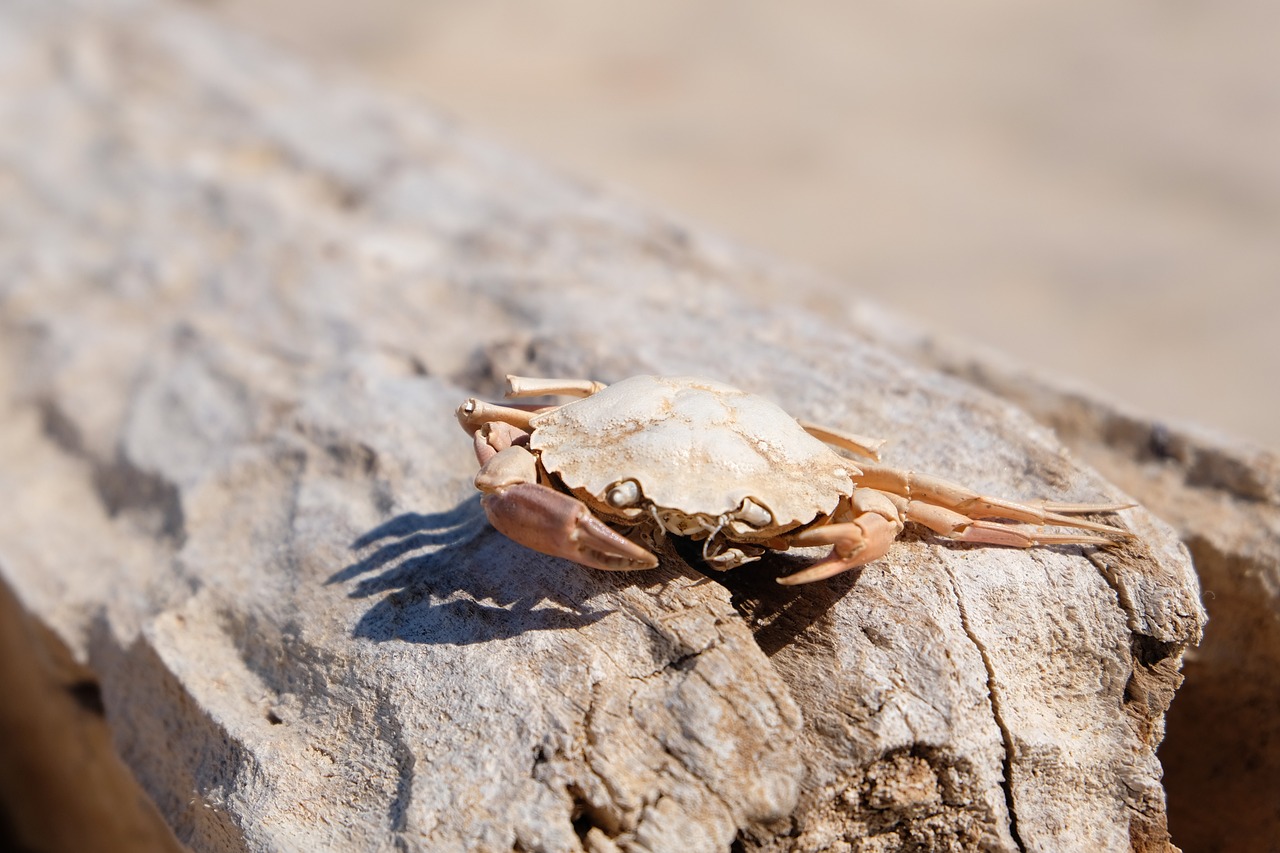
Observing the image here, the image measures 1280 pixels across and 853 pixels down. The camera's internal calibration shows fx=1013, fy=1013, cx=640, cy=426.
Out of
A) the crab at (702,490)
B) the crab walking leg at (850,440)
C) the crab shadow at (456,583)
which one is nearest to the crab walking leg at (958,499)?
the crab at (702,490)

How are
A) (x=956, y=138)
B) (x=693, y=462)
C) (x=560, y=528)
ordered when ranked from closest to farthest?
(x=560, y=528) → (x=693, y=462) → (x=956, y=138)

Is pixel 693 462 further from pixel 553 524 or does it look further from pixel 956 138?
pixel 956 138

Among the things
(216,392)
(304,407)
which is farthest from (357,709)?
(216,392)

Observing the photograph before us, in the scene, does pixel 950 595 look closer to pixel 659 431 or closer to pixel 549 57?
pixel 659 431

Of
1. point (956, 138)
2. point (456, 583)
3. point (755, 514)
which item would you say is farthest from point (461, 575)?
point (956, 138)

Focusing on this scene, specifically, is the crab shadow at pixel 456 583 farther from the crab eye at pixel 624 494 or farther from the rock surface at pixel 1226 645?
the rock surface at pixel 1226 645
